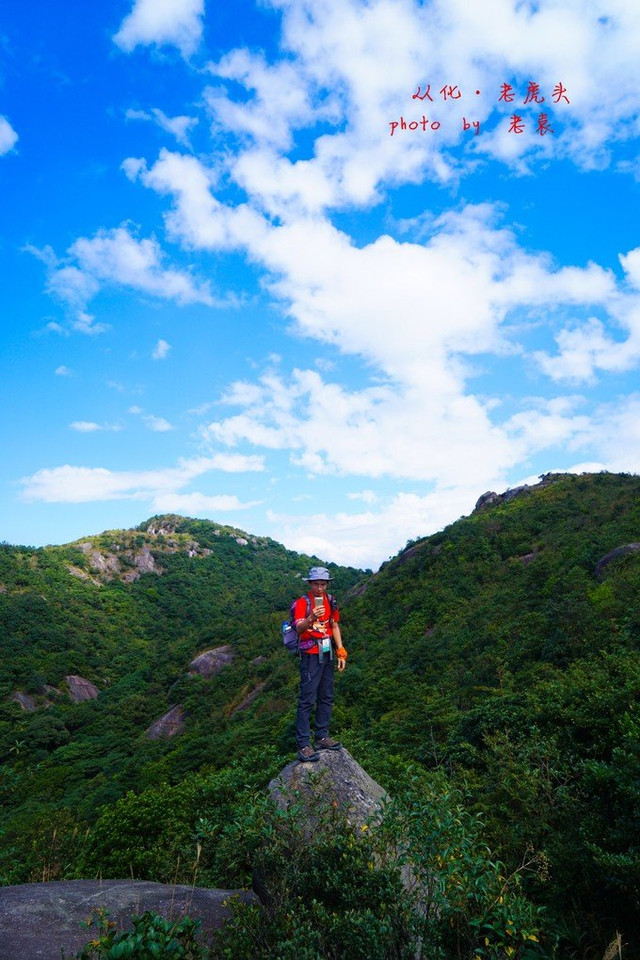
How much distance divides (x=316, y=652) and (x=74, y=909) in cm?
351

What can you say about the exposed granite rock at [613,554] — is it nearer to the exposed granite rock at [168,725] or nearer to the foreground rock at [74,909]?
the foreground rock at [74,909]

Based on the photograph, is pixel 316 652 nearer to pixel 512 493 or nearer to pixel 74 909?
pixel 74 909

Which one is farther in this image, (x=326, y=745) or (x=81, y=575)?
(x=81, y=575)

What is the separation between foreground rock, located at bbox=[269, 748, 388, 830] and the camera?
5.17 m

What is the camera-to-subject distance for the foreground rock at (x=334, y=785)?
17.0ft

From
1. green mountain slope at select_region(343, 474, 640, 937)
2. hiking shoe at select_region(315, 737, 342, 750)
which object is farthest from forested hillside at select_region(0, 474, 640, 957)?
hiking shoe at select_region(315, 737, 342, 750)

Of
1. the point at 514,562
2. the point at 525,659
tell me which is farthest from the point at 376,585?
the point at 525,659

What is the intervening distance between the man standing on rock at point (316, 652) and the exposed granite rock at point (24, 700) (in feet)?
159

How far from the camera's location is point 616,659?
9.45 meters

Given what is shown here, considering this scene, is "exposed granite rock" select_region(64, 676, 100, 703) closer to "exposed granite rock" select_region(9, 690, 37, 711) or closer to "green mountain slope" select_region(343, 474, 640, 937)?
"exposed granite rock" select_region(9, 690, 37, 711)

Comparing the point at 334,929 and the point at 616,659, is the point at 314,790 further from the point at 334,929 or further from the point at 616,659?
the point at 616,659

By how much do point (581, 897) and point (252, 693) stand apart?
29.5 metres

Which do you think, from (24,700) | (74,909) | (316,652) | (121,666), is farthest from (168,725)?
(74,909)

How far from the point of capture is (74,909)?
13.7 feet
